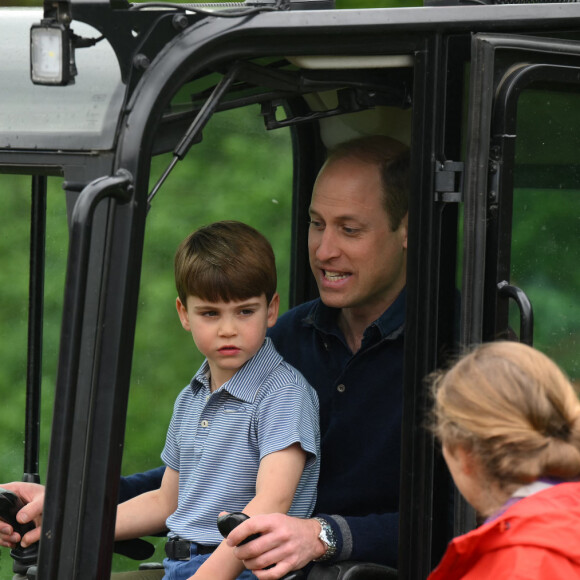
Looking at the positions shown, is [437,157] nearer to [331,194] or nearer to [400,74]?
[400,74]

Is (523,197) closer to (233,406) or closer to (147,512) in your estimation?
(233,406)

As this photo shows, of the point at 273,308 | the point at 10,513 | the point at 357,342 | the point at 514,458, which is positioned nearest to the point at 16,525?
the point at 10,513

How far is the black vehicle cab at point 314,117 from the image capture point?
7.32 ft

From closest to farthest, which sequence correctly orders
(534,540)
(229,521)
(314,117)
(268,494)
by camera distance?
1. (534,540)
2. (229,521)
3. (268,494)
4. (314,117)

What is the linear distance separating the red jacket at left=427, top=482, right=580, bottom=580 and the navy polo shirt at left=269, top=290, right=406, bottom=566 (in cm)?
88

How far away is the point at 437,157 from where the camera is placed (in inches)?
101

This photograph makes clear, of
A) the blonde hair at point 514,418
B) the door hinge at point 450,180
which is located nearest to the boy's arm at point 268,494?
the door hinge at point 450,180

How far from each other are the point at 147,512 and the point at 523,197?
1352 mm

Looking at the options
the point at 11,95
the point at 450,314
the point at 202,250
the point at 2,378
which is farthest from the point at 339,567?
the point at 2,378

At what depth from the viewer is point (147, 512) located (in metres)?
3.23

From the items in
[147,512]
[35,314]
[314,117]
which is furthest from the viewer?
[35,314]

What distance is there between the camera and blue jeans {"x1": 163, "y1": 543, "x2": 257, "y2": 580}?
2.83 metres

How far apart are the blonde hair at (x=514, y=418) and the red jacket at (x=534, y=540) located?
51mm

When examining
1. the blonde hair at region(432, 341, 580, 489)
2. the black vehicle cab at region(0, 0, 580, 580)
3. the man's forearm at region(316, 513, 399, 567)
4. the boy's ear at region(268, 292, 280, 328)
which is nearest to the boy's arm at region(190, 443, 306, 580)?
the man's forearm at region(316, 513, 399, 567)
